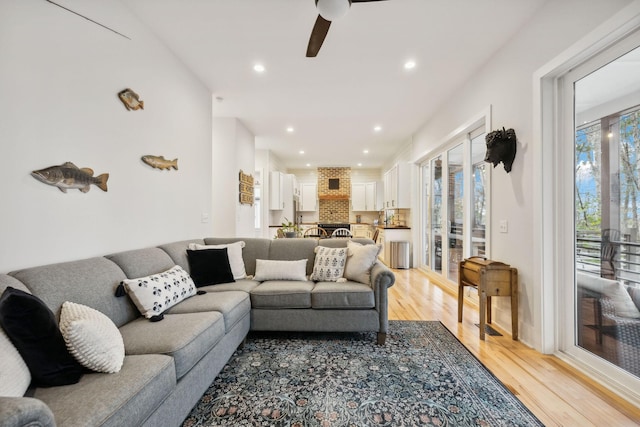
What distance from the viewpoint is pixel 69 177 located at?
1.74m

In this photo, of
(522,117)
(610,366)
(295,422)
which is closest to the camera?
(295,422)

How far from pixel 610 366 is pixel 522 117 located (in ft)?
6.65

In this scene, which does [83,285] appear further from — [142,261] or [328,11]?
[328,11]

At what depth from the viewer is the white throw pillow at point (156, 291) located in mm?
1775

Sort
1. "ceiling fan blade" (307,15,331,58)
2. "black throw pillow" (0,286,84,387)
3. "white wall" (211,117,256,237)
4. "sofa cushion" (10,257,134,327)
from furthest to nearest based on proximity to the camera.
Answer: "white wall" (211,117,256,237) < "ceiling fan blade" (307,15,331,58) < "sofa cushion" (10,257,134,327) < "black throw pillow" (0,286,84,387)

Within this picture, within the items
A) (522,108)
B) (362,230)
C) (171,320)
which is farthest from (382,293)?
(362,230)

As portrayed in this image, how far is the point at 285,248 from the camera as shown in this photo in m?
3.06

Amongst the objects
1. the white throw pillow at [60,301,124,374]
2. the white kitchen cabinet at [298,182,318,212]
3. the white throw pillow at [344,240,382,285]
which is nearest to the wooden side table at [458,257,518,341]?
the white throw pillow at [344,240,382,285]

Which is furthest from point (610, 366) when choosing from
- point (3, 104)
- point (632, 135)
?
point (3, 104)

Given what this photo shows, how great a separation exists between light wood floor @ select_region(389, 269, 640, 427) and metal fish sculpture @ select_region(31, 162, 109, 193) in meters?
3.03

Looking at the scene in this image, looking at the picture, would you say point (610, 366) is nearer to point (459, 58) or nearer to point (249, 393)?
point (249, 393)

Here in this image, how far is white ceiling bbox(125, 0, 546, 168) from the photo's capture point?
2252 mm

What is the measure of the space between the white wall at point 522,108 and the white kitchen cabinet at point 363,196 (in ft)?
19.0

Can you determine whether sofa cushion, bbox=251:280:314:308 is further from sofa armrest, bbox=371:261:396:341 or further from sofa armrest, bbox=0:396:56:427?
sofa armrest, bbox=0:396:56:427
